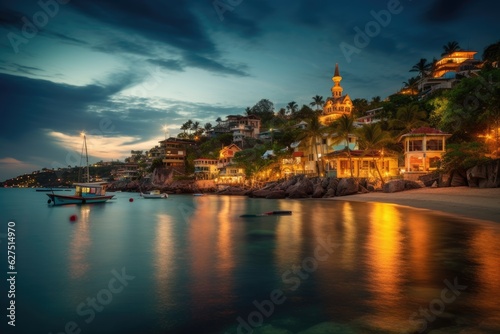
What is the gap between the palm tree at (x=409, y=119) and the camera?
2277 inches

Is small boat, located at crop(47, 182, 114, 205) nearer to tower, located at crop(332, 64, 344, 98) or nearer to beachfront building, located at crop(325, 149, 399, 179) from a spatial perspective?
beachfront building, located at crop(325, 149, 399, 179)

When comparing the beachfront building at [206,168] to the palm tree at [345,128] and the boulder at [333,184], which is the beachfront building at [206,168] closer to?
the boulder at [333,184]

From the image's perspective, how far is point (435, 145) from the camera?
47531 millimetres

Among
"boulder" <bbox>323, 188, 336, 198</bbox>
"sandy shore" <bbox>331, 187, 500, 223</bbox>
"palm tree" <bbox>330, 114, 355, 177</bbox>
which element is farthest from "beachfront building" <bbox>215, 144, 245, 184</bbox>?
"sandy shore" <bbox>331, 187, 500, 223</bbox>

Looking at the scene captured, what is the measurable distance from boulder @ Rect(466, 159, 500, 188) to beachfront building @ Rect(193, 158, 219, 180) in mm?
74858

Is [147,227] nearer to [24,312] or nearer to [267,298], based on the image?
[24,312]

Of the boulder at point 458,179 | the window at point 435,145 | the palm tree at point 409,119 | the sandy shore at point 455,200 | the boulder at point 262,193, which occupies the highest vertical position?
the palm tree at point 409,119

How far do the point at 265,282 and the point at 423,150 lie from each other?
146 feet

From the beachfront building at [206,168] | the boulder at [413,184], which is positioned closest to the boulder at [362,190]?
the boulder at [413,184]

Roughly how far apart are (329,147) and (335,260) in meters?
50.6

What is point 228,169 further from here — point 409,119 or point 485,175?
point 485,175

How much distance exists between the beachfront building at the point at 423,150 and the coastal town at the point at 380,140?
0.45ft

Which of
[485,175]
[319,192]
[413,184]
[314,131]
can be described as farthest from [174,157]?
[485,175]

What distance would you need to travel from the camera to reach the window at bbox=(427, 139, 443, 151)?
4734 centimetres
